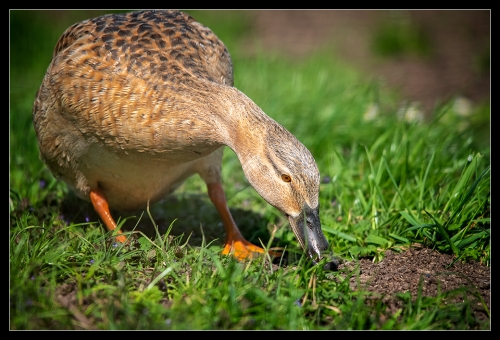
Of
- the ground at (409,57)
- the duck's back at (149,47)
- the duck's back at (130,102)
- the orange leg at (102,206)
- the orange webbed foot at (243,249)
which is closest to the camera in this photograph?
the duck's back at (130,102)

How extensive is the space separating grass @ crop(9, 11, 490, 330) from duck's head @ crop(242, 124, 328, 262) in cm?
21

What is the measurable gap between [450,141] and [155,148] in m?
3.31

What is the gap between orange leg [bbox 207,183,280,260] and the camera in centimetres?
471

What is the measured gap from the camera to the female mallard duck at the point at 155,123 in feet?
12.6

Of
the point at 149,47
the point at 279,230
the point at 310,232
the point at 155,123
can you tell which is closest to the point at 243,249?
the point at 279,230

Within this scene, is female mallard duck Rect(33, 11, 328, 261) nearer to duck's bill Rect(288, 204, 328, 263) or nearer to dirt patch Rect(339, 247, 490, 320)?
duck's bill Rect(288, 204, 328, 263)

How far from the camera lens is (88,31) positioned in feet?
15.0

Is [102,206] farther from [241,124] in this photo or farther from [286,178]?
[286,178]

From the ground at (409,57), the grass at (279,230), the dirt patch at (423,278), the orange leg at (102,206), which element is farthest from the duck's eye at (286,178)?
the ground at (409,57)

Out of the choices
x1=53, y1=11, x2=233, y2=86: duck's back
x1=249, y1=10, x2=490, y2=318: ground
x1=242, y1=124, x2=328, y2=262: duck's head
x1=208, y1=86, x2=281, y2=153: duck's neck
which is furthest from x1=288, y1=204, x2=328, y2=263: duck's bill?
x1=249, y1=10, x2=490, y2=318: ground

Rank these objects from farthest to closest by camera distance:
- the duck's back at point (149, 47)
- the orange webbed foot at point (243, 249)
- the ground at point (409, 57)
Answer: the ground at point (409, 57), the orange webbed foot at point (243, 249), the duck's back at point (149, 47)

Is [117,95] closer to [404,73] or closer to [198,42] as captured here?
[198,42]

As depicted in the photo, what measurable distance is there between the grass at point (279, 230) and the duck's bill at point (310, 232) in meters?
0.13

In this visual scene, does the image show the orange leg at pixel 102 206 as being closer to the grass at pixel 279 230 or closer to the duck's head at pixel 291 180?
the grass at pixel 279 230
